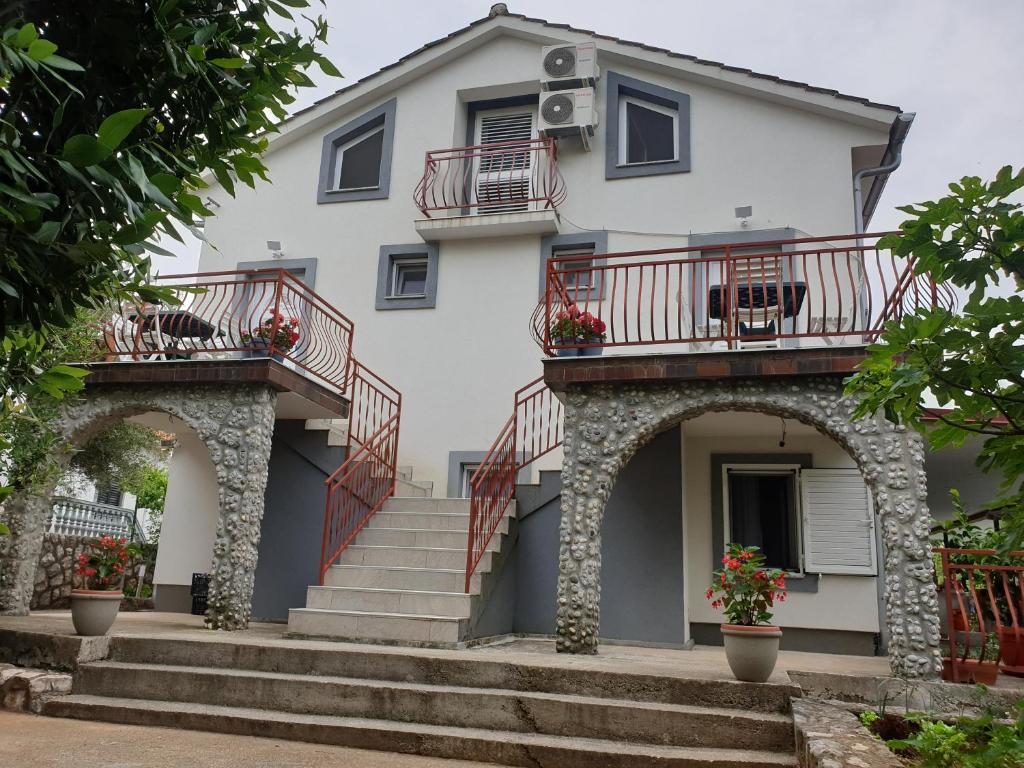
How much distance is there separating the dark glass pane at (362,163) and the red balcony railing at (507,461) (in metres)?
4.44

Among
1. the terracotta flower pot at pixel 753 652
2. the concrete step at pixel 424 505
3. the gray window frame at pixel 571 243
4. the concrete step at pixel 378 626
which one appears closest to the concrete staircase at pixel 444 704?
the terracotta flower pot at pixel 753 652

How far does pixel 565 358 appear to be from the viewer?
288 inches

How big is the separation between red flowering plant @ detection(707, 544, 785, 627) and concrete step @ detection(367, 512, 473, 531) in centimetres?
339

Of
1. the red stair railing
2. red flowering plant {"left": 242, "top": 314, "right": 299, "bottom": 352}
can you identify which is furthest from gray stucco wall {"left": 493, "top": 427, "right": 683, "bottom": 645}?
red flowering plant {"left": 242, "top": 314, "right": 299, "bottom": 352}

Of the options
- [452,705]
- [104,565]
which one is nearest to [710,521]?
[452,705]

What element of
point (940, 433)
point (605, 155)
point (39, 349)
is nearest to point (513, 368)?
point (605, 155)

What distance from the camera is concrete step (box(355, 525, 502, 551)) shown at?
8.11 m

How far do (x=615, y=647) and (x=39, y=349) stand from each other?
6.42 metres

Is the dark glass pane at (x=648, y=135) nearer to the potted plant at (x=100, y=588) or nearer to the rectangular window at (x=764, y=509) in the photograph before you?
the rectangular window at (x=764, y=509)

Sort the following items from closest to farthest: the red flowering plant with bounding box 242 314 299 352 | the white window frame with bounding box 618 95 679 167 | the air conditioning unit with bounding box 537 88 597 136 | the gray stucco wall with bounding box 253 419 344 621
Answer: the red flowering plant with bounding box 242 314 299 352 < the gray stucco wall with bounding box 253 419 344 621 < the air conditioning unit with bounding box 537 88 597 136 < the white window frame with bounding box 618 95 679 167

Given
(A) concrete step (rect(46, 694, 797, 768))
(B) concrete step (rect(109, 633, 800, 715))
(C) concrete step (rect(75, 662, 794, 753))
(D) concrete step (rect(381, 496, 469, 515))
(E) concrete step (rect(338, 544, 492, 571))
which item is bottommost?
(A) concrete step (rect(46, 694, 797, 768))

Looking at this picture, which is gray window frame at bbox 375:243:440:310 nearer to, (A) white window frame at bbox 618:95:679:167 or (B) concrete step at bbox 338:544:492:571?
(A) white window frame at bbox 618:95:679:167

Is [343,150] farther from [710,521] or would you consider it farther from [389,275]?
[710,521]

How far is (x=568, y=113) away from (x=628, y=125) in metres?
0.97
